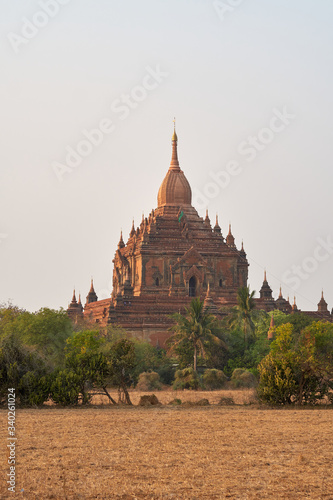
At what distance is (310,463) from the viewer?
1622 centimetres

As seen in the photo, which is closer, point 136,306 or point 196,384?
point 196,384

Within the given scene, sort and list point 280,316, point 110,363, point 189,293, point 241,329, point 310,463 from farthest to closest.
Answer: point 189,293, point 280,316, point 241,329, point 110,363, point 310,463

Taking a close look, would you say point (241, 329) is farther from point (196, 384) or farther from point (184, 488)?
point (184, 488)

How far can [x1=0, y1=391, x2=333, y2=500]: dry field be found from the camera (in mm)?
13805

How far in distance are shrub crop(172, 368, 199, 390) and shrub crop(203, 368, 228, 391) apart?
1.73 feet

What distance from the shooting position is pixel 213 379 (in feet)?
143

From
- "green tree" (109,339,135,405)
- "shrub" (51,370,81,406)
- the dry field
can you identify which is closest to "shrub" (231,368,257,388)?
"green tree" (109,339,135,405)

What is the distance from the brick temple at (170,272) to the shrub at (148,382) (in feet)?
49.0

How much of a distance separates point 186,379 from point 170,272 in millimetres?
22783

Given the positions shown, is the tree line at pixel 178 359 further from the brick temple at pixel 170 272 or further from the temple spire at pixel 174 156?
the temple spire at pixel 174 156

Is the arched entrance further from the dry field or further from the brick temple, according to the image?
the dry field

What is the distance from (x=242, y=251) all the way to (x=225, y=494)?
193ft

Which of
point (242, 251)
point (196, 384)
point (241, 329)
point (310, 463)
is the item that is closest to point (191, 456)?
point (310, 463)

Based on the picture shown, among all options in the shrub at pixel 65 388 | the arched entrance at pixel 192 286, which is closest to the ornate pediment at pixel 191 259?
the arched entrance at pixel 192 286
